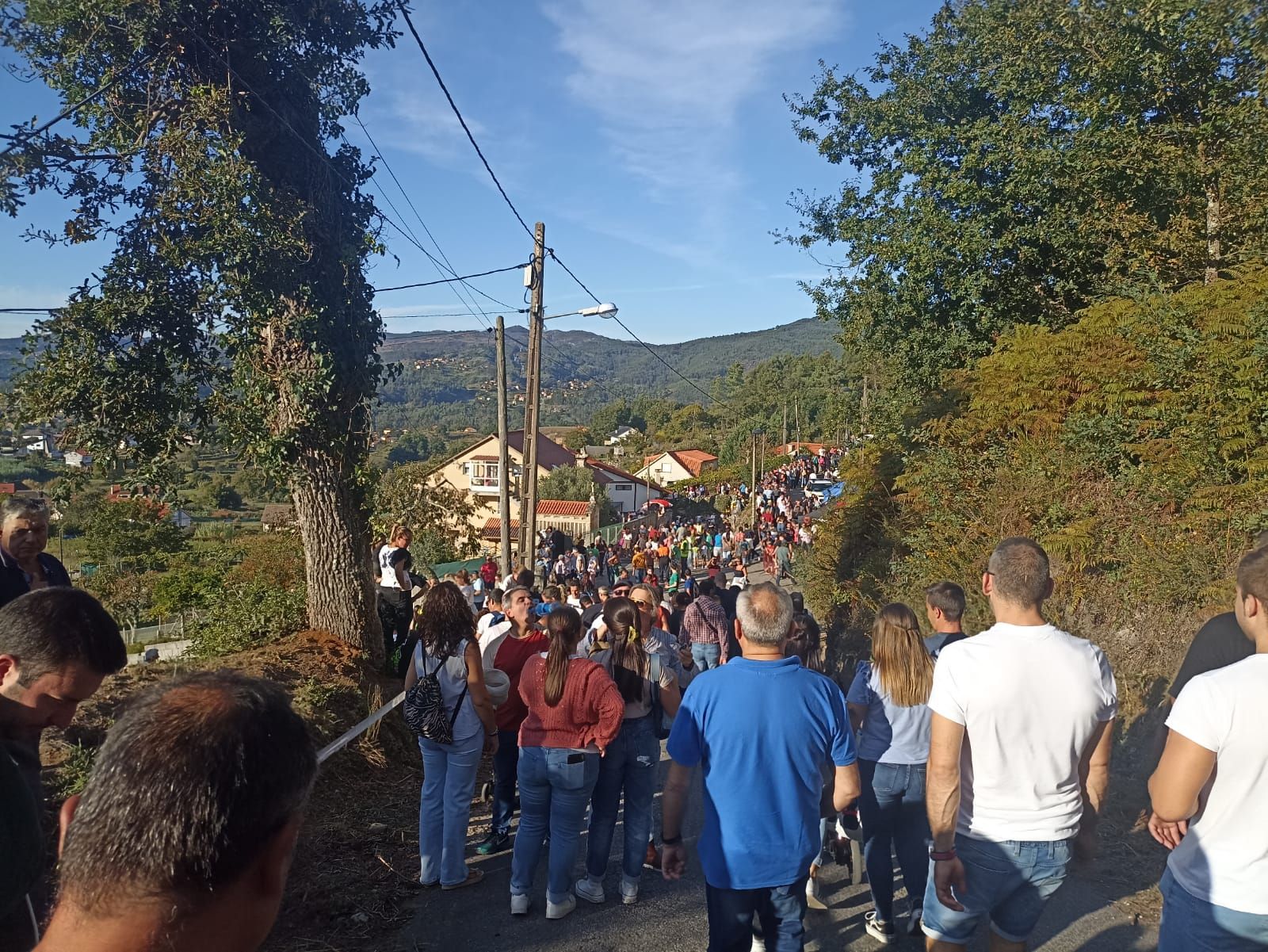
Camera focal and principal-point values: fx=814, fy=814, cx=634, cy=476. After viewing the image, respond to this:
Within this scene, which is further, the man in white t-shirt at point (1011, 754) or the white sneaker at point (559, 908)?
the white sneaker at point (559, 908)

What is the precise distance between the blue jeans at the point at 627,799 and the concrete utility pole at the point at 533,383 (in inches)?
322

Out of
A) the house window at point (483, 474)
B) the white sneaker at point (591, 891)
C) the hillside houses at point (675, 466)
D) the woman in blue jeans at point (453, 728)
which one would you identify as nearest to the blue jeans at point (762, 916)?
the white sneaker at point (591, 891)

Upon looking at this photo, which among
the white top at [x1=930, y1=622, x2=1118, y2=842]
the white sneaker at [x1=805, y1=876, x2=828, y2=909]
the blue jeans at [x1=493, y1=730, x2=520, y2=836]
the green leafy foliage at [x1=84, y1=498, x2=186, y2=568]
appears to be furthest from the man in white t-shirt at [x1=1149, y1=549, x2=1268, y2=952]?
the green leafy foliage at [x1=84, y1=498, x2=186, y2=568]

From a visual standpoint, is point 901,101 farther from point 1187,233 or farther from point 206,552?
point 206,552

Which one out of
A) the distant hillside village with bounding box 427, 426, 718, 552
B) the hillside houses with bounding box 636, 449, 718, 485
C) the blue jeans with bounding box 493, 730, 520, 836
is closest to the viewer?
the blue jeans with bounding box 493, 730, 520, 836

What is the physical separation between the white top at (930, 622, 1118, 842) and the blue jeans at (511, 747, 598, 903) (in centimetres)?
208

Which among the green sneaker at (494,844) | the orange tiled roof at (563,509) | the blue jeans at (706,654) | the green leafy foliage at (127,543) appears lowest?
the green leafy foliage at (127,543)

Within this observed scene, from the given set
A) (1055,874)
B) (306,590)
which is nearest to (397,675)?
(306,590)

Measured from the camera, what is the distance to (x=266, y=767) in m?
1.24

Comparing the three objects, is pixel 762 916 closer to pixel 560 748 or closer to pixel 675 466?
pixel 560 748

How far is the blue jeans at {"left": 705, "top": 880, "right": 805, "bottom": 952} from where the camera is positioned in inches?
125

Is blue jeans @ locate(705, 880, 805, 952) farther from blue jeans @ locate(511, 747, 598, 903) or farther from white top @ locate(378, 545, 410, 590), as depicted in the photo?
white top @ locate(378, 545, 410, 590)

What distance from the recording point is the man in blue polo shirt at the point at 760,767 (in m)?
3.14

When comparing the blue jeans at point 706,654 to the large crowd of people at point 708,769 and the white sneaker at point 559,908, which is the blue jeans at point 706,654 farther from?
the white sneaker at point 559,908
